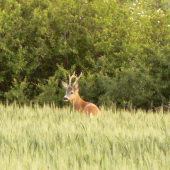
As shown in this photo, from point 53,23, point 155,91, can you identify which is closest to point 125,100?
point 155,91

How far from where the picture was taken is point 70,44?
16438mm

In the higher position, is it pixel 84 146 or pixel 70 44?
pixel 70 44

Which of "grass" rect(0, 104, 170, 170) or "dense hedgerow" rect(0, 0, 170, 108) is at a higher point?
Result: "dense hedgerow" rect(0, 0, 170, 108)

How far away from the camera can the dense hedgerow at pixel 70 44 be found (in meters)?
15.3

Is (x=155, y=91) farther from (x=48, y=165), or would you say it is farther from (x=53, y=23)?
(x=48, y=165)

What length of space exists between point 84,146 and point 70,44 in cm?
1092

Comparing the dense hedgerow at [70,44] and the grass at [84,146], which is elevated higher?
the dense hedgerow at [70,44]

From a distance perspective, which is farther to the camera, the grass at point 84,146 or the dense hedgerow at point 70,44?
the dense hedgerow at point 70,44

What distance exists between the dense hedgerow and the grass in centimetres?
770

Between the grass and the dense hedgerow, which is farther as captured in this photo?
the dense hedgerow

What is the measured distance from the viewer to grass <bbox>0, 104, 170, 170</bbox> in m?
4.83

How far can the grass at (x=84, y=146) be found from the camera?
483 cm

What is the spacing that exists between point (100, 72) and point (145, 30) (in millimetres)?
3071

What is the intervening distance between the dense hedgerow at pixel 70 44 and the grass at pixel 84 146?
770 cm
